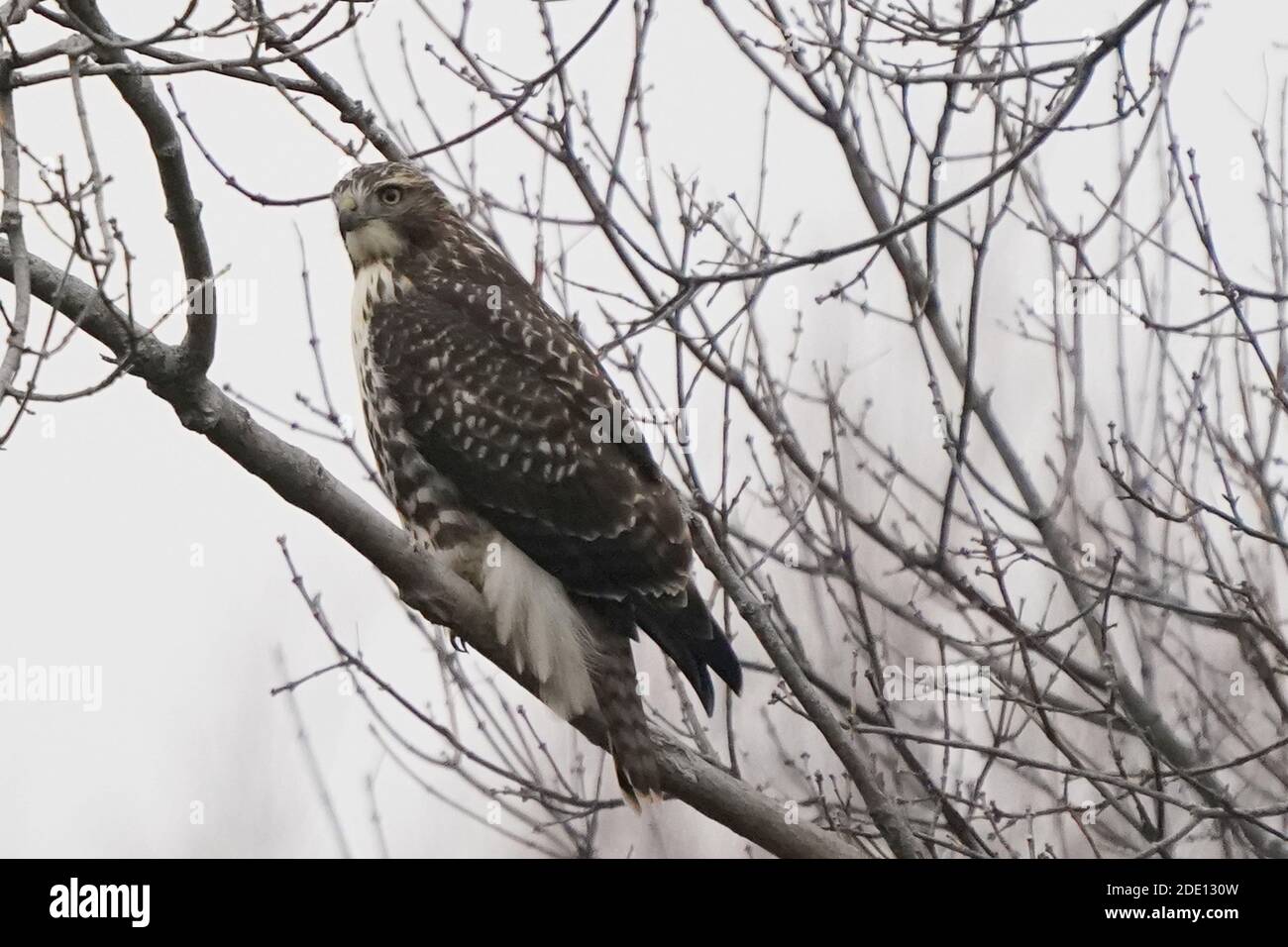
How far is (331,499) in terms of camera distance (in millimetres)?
4051

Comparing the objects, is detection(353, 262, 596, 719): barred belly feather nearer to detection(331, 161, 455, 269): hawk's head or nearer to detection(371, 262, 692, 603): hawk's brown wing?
detection(371, 262, 692, 603): hawk's brown wing

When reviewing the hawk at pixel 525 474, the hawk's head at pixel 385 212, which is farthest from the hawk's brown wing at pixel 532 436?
the hawk's head at pixel 385 212

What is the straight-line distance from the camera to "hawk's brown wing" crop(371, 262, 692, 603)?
519 cm

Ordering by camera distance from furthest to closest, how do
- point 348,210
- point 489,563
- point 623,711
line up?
point 348,210 → point 489,563 → point 623,711

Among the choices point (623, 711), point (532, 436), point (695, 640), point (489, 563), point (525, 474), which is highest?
point (532, 436)

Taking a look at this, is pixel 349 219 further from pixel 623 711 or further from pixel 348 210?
pixel 623 711

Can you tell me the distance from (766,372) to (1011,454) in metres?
0.87

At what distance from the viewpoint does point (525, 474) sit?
531 cm

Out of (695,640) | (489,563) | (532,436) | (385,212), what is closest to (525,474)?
(532,436)

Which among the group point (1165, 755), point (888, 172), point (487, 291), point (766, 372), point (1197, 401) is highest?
point (888, 172)

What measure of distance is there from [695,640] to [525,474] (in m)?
0.82

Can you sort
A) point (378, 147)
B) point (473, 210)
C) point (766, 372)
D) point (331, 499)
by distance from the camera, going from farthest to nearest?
point (473, 210) → point (766, 372) → point (378, 147) → point (331, 499)
